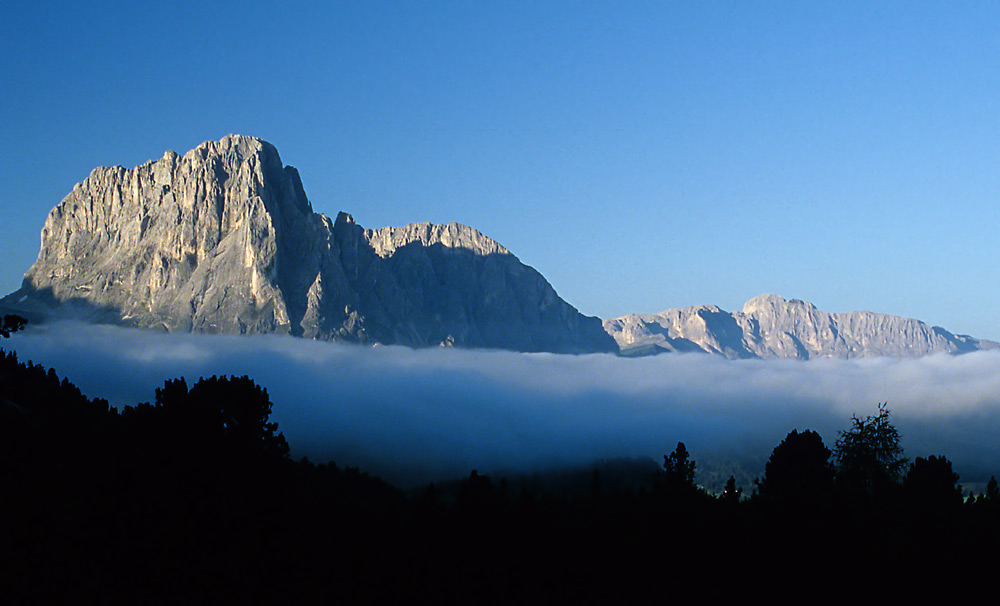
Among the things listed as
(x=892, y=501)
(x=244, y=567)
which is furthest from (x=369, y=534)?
(x=892, y=501)

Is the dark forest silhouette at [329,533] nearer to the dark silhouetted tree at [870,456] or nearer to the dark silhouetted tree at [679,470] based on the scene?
the dark silhouetted tree at [870,456]

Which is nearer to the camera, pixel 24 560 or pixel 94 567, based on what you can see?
pixel 24 560

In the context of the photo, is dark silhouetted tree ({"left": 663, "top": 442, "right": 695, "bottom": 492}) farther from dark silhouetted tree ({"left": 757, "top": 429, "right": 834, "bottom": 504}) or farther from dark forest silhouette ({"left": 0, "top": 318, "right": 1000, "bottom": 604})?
dark forest silhouette ({"left": 0, "top": 318, "right": 1000, "bottom": 604})

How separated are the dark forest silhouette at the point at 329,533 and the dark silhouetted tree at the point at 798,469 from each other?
13.8 metres

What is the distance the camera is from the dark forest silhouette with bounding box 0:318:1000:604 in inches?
3004

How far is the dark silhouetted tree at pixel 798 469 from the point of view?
13488 cm

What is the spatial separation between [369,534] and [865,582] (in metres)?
42.8

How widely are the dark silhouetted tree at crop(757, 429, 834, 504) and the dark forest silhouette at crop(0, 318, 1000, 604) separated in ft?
45.3

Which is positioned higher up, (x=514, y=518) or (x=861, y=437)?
(x=861, y=437)

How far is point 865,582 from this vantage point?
90438mm

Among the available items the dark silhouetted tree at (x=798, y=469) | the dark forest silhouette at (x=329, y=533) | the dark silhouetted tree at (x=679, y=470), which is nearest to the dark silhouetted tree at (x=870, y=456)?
the dark silhouetted tree at (x=798, y=469)

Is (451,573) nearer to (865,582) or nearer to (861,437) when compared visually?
(865,582)

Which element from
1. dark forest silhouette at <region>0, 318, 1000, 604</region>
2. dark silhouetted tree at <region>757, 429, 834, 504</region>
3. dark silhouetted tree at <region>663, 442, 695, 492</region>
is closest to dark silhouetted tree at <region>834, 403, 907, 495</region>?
dark silhouetted tree at <region>757, 429, 834, 504</region>

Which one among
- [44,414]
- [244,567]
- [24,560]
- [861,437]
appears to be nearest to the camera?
[24,560]
